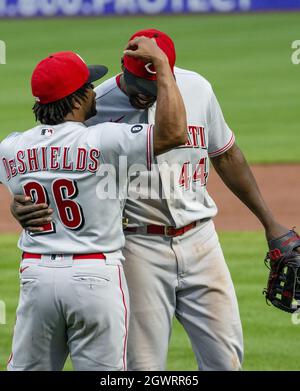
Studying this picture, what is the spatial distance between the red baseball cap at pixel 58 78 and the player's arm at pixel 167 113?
1.16ft

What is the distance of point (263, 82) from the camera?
67.4 feet

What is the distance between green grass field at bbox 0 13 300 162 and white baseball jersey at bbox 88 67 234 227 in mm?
8725

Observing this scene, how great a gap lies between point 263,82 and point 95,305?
16.3 m

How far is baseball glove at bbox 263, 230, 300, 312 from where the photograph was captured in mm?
5668

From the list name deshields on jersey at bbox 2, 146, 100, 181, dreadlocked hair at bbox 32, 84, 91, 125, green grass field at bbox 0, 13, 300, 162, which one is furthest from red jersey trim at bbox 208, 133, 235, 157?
green grass field at bbox 0, 13, 300, 162

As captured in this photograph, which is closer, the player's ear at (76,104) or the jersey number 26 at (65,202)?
the jersey number 26 at (65,202)

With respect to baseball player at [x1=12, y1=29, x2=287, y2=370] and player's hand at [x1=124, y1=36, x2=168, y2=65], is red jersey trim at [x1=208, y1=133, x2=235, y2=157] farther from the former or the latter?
player's hand at [x1=124, y1=36, x2=168, y2=65]

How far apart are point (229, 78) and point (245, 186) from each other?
15.5 meters

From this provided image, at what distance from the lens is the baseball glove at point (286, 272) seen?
567 cm

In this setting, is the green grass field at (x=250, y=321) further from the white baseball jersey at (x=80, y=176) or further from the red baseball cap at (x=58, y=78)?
the red baseball cap at (x=58, y=78)

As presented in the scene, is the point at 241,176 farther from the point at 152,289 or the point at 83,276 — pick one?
the point at 83,276

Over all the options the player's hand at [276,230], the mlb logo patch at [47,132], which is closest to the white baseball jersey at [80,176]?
the mlb logo patch at [47,132]

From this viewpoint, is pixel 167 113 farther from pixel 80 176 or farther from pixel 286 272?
pixel 286 272

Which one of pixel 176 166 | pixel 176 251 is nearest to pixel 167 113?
pixel 176 166
